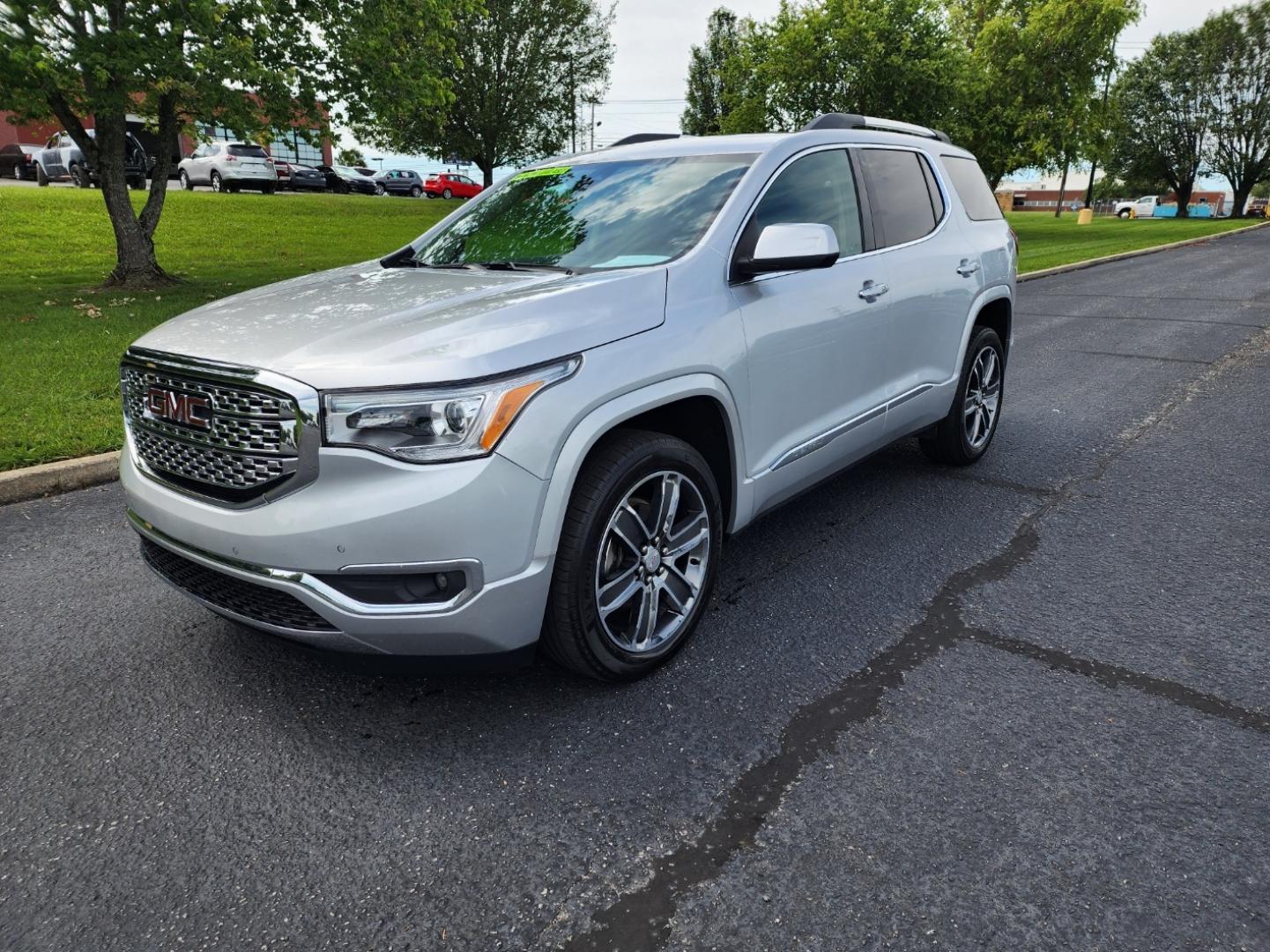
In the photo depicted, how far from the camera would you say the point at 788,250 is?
10.3 ft

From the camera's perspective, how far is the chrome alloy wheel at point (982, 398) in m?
5.30

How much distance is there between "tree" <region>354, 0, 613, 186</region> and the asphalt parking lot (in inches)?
1231

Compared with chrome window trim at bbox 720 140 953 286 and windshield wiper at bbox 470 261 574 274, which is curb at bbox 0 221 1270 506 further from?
chrome window trim at bbox 720 140 953 286

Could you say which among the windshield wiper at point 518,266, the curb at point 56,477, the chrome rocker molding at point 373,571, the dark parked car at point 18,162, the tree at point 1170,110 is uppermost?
the tree at point 1170,110

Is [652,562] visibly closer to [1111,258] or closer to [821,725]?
[821,725]

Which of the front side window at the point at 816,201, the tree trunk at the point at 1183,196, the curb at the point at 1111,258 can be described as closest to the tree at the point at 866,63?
the curb at the point at 1111,258

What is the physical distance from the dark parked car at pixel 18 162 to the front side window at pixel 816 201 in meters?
35.5

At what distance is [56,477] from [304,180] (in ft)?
107

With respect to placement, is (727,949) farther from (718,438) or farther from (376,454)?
(718,438)

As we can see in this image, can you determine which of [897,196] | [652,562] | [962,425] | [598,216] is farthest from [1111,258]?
[652,562]

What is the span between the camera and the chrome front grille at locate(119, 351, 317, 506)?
95.7 inches

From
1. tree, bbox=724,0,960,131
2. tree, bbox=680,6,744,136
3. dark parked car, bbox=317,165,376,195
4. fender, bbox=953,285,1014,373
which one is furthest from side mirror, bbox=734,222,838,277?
tree, bbox=680,6,744,136

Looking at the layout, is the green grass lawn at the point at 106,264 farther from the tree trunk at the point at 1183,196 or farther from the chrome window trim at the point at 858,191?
the tree trunk at the point at 1183,196

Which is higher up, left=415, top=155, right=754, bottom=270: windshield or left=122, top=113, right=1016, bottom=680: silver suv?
left=415, top=155, right=754, bottom=270: windshield
